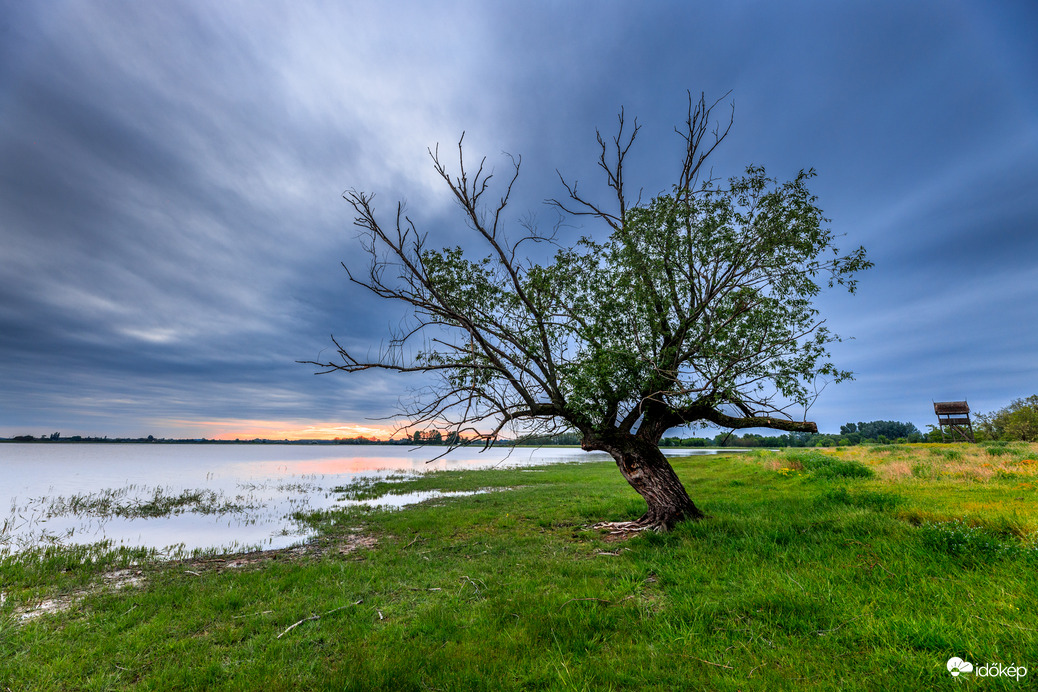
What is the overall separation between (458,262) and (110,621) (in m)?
10.7

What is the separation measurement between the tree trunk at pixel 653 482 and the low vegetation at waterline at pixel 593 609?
972 millimetres

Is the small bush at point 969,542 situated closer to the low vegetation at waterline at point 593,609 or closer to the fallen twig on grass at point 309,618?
the low vegetation at waterline at point 593,609

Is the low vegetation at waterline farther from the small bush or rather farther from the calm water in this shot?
the calm water

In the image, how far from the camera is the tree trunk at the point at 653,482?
37.4 ft

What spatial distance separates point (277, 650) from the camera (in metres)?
5.79

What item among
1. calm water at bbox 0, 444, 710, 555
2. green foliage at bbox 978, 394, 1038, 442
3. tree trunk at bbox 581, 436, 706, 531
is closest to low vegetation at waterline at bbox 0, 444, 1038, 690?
tree trunk at bbox 581, 436, 706, 531

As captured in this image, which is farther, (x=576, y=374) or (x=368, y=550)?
(x=368, y=550)

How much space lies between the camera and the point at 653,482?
11820mm

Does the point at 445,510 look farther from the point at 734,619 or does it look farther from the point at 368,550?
the point at 734,619

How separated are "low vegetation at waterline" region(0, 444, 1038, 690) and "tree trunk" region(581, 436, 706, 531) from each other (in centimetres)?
97

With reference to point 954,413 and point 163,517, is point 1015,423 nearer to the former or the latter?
point 954,413

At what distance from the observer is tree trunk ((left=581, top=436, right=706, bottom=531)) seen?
11.4m

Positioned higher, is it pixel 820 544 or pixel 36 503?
pixel 820 544

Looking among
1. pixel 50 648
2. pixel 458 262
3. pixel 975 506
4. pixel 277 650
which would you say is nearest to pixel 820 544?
pixel 975 506
